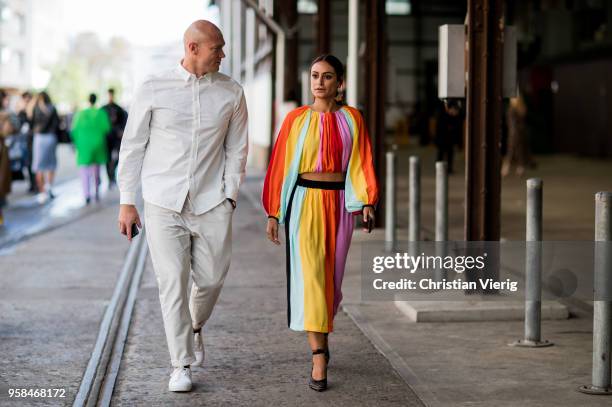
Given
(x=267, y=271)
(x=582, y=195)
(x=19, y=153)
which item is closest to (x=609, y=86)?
(x=582, y=195)

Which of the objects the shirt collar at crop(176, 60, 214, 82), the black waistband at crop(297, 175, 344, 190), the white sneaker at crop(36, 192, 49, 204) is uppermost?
the shirt collar at crop(176, 60, 214, 82)

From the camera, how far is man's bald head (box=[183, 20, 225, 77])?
5.67 metres

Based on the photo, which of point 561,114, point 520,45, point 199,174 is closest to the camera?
point 199,174

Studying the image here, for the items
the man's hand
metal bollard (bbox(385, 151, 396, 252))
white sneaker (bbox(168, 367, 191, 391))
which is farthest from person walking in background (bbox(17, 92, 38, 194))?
white sneaker (bbox(168, 367, 191, 391))

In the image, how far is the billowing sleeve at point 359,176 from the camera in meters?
5.86

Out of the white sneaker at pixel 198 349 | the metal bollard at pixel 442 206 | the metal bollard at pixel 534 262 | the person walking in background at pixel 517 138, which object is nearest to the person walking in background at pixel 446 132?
the person walking in background at pixel 517 138

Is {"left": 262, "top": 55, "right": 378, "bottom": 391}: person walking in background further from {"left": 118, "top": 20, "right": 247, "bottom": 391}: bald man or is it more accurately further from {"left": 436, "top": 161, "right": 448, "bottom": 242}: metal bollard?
{"left": 436, "top": 161, "right": 448, "bottom": 242}: metal bollard

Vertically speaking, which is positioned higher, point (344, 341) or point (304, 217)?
point (304, 217)

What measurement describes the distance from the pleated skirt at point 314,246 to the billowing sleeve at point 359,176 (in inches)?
2.3

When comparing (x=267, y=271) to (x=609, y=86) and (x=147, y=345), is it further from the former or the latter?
(x=609, y=86)

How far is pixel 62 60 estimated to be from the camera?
431ft

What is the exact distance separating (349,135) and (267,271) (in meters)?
4.78

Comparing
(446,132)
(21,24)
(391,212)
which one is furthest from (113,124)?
(21,24)

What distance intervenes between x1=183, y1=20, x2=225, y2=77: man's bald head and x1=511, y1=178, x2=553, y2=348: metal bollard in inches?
88.1
